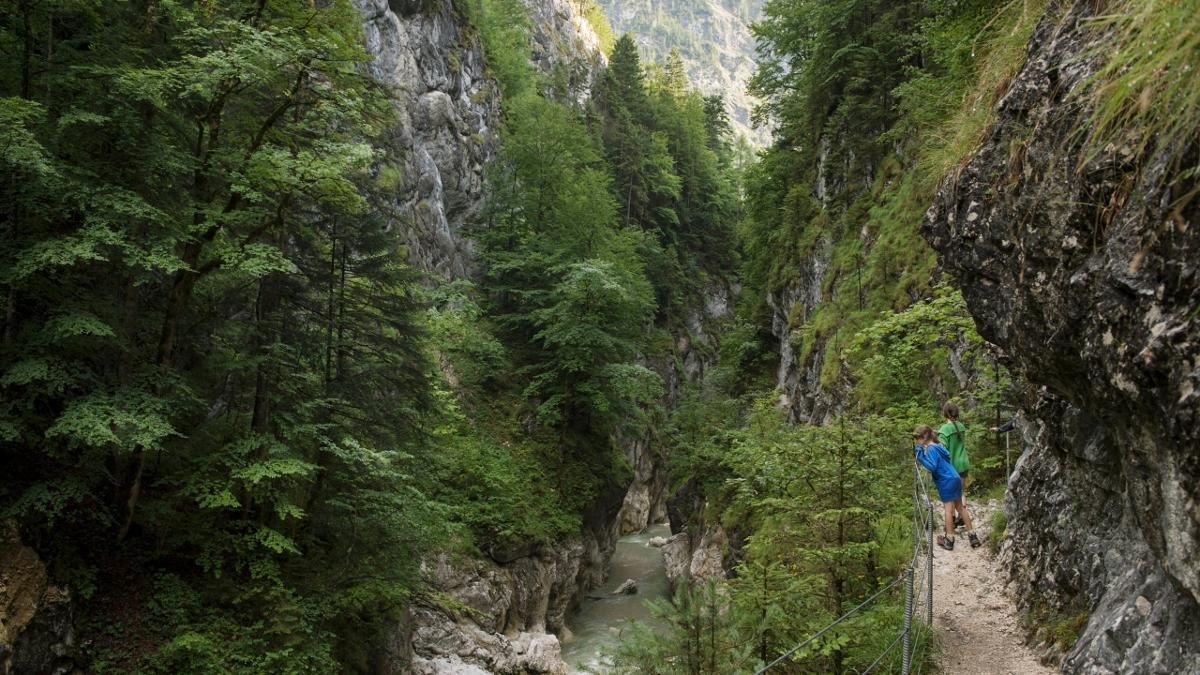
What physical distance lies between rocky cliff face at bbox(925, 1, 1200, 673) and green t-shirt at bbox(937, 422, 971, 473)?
0.97 meters

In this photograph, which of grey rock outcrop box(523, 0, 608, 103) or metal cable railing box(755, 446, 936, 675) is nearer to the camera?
metal cable railing box(755, 446, 936, 675)

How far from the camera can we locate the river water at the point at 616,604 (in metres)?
18.8

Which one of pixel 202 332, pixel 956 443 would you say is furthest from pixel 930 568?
pixel 202 332

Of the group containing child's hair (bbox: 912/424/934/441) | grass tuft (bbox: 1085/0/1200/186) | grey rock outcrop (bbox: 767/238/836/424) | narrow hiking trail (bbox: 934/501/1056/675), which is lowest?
narrow hiking trail (bbox: 934/501/1056/675)

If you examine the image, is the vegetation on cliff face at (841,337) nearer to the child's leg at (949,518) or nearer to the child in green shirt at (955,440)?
the child's leg at (949,518)

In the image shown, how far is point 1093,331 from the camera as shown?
11.6ft

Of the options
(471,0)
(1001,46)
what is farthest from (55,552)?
(471,0)

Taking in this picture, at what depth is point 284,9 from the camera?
36.1 feet

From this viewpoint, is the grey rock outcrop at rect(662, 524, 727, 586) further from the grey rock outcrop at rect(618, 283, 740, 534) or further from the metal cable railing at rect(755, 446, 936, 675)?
the metal cable railing at rect(755, 446, 936, 675)

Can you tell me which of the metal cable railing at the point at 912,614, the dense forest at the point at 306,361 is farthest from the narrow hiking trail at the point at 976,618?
the dense forest at the point at 306,361

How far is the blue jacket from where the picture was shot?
657 centimetres

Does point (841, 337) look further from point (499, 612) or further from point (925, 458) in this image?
point (499, 612)

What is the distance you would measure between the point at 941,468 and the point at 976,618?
142cm

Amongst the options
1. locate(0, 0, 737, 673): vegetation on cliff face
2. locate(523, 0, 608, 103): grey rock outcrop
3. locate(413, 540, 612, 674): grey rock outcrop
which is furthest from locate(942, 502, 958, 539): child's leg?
locate(523, 0, 608, 103): grey rock outcrop
